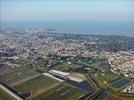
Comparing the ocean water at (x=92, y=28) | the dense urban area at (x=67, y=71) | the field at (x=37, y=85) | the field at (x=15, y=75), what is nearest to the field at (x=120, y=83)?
the dense urban area at (x=67, y=71)

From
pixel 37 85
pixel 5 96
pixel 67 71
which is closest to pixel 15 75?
→ pixel 37 85

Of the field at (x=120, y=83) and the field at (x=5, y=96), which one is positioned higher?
the field at (x=120, y=83)

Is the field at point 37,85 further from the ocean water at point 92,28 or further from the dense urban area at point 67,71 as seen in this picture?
the ocean water at point 92,28

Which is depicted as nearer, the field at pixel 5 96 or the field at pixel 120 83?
the field at pixel 5 96

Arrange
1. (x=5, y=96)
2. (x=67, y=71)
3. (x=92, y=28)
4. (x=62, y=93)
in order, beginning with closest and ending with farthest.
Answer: (x=5, y=96) < (x=62, y=93) < (x=67, y=71) < (x=92, y=28)

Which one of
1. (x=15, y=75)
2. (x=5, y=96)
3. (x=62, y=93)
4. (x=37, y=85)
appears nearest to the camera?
(x=5, y=96)

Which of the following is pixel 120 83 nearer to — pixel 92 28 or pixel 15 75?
pixel 15 75

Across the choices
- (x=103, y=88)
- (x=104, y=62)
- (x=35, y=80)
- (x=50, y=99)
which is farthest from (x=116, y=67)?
(x=50, y=99)

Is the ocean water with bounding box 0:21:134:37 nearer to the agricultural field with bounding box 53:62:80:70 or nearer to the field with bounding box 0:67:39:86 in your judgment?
the agricultural field with bounding box 53:62:80:70

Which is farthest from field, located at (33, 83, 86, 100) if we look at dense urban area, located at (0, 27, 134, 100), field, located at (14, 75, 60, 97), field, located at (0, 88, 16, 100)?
field, located at (0, 88, 16, 100)
